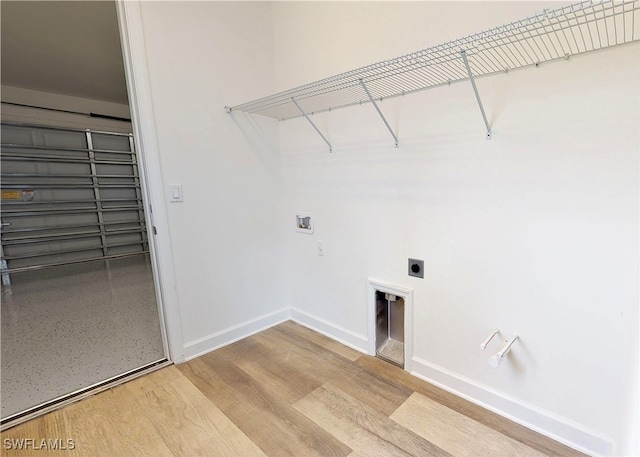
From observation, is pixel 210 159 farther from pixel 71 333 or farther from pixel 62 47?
pixel 62 47

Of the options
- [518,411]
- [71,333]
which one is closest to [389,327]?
[518,411]

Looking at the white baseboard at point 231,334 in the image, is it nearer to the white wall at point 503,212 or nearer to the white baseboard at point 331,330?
the white baseboard at point 331,330

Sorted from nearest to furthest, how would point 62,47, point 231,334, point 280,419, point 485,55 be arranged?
point 485,55 → point 280,419 → point 231,334 → point 62,47

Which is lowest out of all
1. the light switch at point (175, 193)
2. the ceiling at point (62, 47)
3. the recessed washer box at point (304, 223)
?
the recessed washer box at point (304, 223)

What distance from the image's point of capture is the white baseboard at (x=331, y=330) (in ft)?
6.15

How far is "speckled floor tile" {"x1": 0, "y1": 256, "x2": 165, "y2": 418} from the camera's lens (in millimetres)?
1628

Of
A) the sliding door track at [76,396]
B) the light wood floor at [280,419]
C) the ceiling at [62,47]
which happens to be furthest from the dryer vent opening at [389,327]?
the ceiling at [62,47]

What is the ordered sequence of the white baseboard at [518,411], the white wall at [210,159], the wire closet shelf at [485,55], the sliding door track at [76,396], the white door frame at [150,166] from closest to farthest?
the wire closet shelf at [485,55], the white baseboard at [518,411], the sliding door track at [76,396], the white door frame at [150,166], the white wall at [210,159]

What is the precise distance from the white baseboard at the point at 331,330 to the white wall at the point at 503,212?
51 mm

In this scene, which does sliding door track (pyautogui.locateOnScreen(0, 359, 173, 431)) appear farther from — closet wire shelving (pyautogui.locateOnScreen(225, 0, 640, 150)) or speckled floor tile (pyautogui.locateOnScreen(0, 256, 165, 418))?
closet wire shelving (pyautogui.locateOnScreen(225, 0, 640, 150))

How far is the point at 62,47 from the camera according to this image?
9.48 feet

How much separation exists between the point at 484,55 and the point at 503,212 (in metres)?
0.65

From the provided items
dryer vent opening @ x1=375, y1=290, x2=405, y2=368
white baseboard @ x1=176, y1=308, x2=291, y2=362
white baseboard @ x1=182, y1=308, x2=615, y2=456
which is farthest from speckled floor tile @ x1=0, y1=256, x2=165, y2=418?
dryer vent opening @ x1=375, y1=290, x2=405, y2=368

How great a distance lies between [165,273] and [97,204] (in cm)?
388
